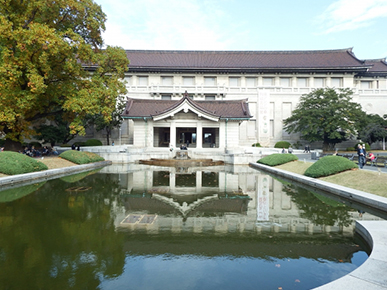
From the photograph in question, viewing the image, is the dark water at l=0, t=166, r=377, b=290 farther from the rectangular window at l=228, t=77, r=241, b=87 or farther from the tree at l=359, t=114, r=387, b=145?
the rectangular window at l=228, t=77, r=241, b=87

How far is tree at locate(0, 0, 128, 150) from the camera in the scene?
16047 mm

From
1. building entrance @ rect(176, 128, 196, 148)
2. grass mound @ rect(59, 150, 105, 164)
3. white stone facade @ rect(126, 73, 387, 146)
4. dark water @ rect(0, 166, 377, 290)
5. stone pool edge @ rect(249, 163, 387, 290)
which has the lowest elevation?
dark water @ rect(0, 166, 377, 290)

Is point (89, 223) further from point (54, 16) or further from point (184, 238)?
point (54, 16)

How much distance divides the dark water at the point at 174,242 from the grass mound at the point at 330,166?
13.5ft

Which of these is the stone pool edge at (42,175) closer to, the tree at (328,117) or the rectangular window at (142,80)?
the rectangular window at (142,80)

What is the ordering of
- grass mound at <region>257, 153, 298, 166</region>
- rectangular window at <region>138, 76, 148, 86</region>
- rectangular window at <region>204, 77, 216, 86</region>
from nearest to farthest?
grass mound at <region>257, 153, 298, 166</region>, rectangular window at <region>138, 76, 148, 86</region>, rectangular window at <region>204, 77, 216, 86</region>

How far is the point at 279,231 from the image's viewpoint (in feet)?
18.6

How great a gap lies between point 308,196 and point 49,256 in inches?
353

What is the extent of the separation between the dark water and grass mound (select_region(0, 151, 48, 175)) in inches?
174

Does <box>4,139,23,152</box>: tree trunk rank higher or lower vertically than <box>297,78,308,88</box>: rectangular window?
lower

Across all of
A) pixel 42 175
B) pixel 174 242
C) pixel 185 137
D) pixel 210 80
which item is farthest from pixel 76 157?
pixel 210 80

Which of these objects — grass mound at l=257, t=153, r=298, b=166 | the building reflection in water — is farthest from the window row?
the building reflection in water

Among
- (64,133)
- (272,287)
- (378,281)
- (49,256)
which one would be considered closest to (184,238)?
(272,287)

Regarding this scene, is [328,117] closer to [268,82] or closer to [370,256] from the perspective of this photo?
[268,82]
